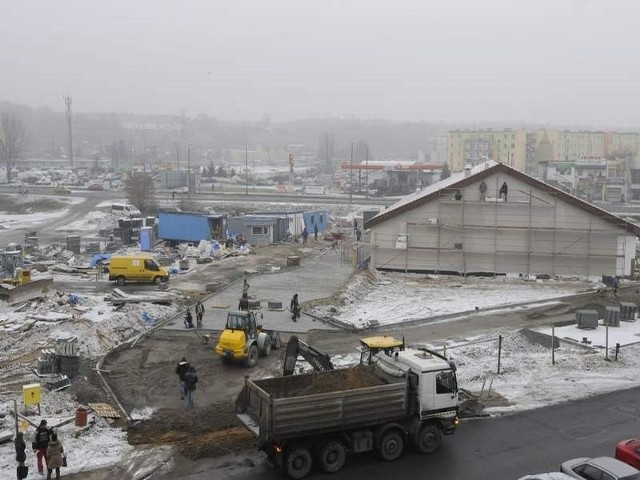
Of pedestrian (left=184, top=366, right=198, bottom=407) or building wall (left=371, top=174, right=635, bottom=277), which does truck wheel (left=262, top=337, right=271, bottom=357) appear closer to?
pedestrian (left=184, top=366, right=198, bottom=407)

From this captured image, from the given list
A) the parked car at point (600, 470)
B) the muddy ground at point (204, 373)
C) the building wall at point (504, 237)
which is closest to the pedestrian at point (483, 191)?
the building wall at point (504, 237)

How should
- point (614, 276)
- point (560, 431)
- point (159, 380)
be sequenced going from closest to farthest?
1. point (560, 431)
2. point (159, 380)
3. point (614, 276)

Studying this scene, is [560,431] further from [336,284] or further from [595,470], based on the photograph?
[336,284]

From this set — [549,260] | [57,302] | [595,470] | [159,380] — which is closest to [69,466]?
[159,380]

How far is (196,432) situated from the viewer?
15469mm

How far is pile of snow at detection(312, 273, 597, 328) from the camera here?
92.2 ft

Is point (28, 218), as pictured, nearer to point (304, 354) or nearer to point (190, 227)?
point (190, 227)

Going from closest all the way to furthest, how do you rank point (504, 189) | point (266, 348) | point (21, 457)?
point (21, 457) → point (266, 348) → point (504, 189)

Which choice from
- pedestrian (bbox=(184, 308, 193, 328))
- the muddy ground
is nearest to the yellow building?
the muddy ground

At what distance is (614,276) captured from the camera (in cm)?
3569

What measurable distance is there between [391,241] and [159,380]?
20919mm

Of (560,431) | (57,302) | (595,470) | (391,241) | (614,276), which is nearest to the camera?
(595,470)

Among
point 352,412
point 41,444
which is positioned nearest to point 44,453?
point 41,444

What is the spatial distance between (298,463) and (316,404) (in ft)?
3.89
